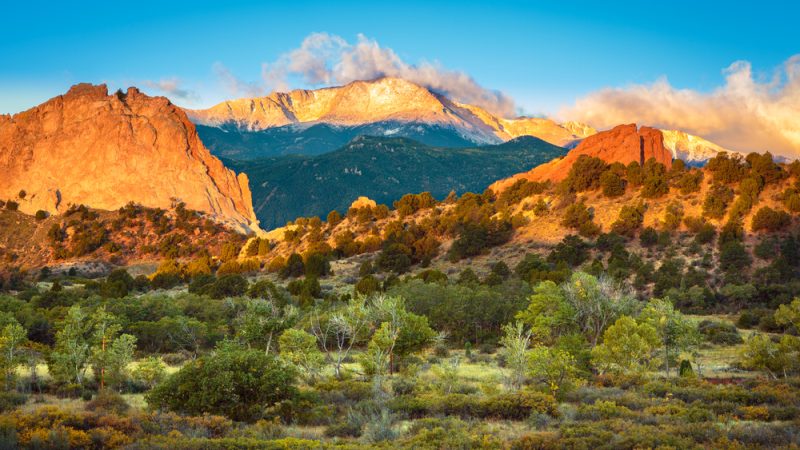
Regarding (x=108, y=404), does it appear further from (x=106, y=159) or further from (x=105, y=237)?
(x=106, y=159)

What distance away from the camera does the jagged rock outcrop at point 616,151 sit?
9731 cm

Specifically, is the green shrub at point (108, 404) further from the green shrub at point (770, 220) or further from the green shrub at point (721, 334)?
the green shrub at point (770, 220)

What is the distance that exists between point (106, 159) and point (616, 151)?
93501 mm

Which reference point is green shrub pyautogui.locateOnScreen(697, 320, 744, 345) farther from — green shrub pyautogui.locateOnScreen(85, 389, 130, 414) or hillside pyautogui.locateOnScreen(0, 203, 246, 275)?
hillside pyautogui.locateOnScreen(0, 203, 246, 275)

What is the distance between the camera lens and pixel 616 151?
9856 cm

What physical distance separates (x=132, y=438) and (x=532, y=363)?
1592 cm

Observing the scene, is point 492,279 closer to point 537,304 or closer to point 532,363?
point 537,304

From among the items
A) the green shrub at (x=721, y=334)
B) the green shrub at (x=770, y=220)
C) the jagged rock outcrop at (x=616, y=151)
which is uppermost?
the jagged rock outcrop at (x=616, y=151)

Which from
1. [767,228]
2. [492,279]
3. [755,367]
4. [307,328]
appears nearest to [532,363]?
[755,367]

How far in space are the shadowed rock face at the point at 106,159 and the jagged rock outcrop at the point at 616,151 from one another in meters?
58.3

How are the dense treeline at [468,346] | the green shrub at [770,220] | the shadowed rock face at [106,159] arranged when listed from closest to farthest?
the dense treeline at [468,346], the green shrub at [770,220], the shadowed rock face at [106,159]

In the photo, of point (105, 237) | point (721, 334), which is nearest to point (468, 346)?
point (721, 334)

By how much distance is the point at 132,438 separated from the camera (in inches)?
556

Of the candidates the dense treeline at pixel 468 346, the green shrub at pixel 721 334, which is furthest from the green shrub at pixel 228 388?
the green shrub at pixel 721 334
